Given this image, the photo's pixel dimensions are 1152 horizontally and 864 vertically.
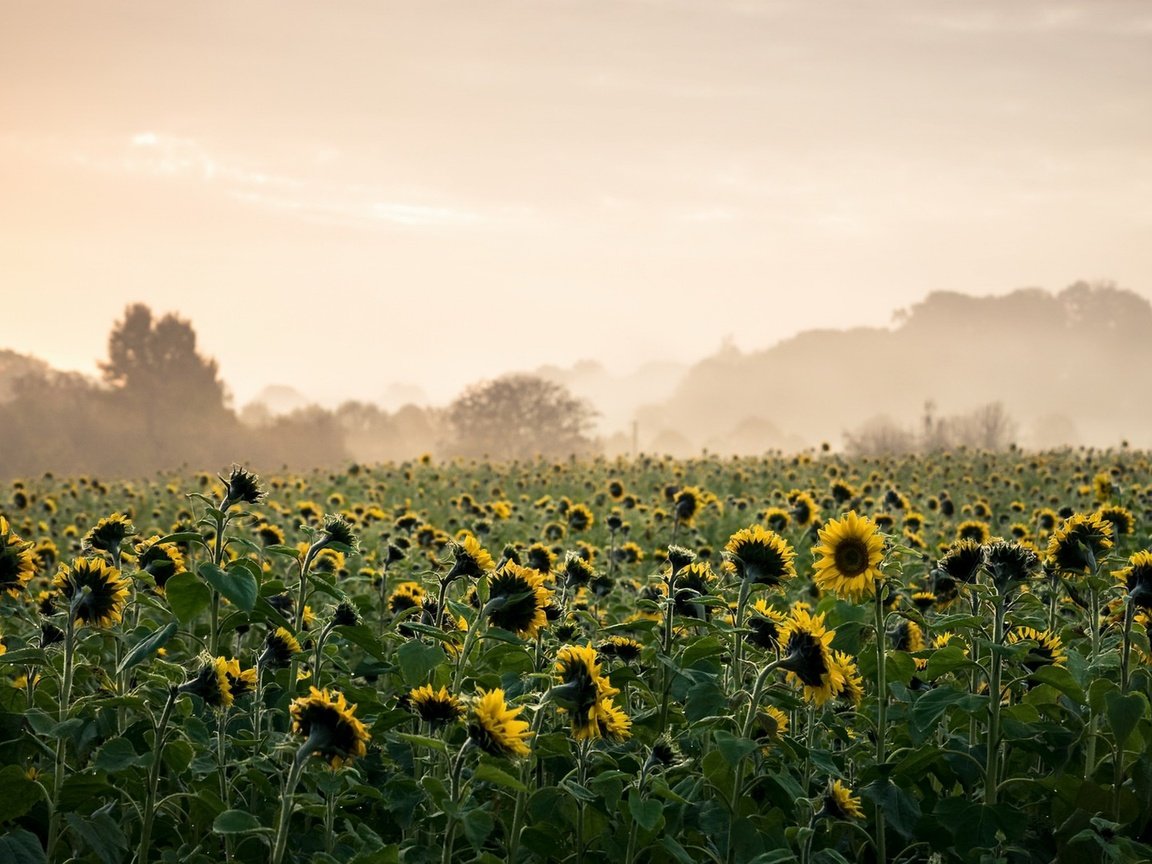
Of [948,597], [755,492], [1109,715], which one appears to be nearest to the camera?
[1109,715]

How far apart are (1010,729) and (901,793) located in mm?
466

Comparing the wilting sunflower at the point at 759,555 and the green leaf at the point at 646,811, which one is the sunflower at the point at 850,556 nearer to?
the wilting sunflower at the point at 759,555

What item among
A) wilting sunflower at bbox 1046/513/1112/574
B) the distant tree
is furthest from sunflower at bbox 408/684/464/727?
the distant tree

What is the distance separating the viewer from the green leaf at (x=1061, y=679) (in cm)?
348

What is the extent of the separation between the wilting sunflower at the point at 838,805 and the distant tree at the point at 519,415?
6939 cm

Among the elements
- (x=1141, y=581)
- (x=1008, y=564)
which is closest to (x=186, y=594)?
(x=1008, y=564)

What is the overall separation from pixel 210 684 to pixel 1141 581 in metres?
3.04

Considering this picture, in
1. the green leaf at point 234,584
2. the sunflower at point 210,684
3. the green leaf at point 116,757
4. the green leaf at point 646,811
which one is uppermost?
the green leaf at point 234,584

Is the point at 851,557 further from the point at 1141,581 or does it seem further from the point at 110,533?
the point at 110,533

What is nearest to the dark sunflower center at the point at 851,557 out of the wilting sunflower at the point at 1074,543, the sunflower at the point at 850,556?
the sunflower at the point at 850,556

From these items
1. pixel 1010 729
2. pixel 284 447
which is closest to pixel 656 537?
pixel 1010 729

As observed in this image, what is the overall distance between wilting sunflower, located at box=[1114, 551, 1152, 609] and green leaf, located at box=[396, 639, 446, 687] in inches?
89.6

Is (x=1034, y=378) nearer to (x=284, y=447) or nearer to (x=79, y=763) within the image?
(x=284, y=447)

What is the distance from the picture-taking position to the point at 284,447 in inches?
2489
